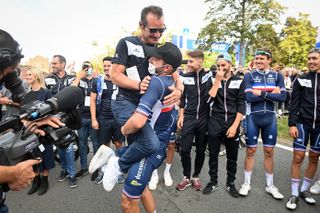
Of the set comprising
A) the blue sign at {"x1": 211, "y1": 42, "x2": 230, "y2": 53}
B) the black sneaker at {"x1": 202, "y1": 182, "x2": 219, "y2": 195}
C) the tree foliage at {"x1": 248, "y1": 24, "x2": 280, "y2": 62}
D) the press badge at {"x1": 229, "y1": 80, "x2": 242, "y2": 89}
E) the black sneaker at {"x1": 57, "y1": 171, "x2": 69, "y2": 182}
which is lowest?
the black sneaker at {"x1": 57, "y1": 171, "x2": 69, "y2": 182}

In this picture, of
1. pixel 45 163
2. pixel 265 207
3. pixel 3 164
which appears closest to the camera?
pixel 3 164

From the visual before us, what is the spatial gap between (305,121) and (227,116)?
1.16 meters

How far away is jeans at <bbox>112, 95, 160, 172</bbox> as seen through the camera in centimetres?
281

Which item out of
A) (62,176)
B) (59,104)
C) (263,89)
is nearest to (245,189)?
(263,89)

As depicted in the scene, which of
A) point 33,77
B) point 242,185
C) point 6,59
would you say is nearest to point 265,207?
point 242,185

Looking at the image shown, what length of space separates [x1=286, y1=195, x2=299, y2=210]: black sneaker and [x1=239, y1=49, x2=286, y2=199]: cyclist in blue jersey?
0.33m

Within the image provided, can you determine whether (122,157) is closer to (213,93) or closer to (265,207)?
(213,93)

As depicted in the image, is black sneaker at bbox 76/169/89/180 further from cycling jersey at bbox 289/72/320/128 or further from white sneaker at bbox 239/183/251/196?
cycling jersey at bbox 289/72/320/128

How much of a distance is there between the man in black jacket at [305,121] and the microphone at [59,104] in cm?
348

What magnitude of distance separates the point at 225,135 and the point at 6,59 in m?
3.51

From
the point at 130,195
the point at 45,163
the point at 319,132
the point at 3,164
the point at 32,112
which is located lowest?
the point at 45,163

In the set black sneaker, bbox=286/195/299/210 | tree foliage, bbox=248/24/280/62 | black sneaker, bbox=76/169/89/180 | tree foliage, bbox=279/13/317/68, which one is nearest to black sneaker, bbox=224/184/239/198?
black sneaker, bbox=286/195/299/210

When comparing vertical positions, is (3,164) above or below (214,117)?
above

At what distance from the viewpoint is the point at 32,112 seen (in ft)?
5.86
